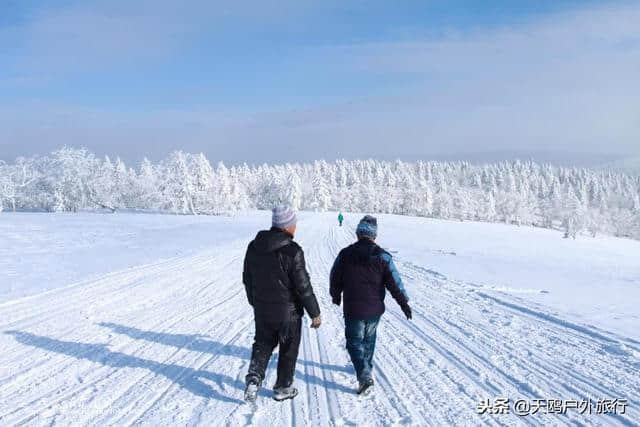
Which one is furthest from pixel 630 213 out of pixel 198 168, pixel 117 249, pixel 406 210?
pixel 117 249

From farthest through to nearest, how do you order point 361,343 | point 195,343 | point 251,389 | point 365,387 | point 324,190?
point 324,190 < point 195,343 < point 361,343 < point 365,387 < point 251,389

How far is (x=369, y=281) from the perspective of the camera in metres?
5.08

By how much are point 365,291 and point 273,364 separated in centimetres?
186

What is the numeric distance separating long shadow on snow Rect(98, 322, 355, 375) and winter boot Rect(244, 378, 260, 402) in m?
1.39

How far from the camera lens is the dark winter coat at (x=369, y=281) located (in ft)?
16.6

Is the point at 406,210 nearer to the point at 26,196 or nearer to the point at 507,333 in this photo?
the point at 26,196

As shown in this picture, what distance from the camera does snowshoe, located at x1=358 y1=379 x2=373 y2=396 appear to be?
5.01m

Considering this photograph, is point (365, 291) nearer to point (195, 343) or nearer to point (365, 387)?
point (365, 387)

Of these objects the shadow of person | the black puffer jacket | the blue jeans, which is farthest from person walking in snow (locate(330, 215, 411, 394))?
the shadow of person

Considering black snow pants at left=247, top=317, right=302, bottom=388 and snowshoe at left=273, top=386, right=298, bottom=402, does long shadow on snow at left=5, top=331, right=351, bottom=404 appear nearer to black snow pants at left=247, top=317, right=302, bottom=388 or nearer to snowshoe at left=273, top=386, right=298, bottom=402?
snowshoe at left=273, top=386, right=298, bottom=402

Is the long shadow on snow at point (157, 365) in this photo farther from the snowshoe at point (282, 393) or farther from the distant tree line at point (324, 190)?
the distant tree line at point (324, 190)

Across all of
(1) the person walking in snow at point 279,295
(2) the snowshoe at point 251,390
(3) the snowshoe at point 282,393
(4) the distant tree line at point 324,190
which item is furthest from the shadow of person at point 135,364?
(4) the distant tree line at point 324,190

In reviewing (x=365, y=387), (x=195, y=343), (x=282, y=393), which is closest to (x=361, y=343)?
(x=365, y=387)

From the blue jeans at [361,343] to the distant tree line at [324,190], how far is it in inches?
2685
